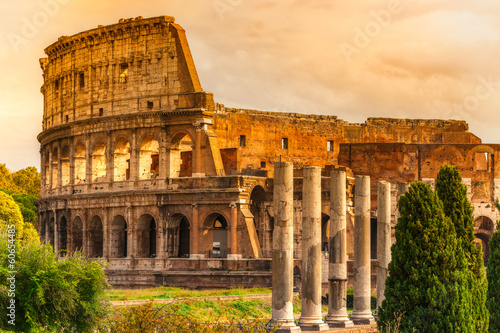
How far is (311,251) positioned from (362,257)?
3.46 metres

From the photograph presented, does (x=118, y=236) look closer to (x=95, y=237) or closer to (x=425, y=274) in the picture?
(x=95, y=237)

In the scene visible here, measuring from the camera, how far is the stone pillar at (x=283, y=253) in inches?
1004

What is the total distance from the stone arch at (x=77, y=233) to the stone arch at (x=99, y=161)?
8.02 feet

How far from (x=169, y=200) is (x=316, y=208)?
18.1 metres

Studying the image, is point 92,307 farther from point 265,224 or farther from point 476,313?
point 265,224

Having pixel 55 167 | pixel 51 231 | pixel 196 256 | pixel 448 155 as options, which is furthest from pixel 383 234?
pixel 55 167

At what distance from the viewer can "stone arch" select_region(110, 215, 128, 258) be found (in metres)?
46.8

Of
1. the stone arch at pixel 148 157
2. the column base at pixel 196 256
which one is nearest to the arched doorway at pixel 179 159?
the stone arch at pixel 148 157

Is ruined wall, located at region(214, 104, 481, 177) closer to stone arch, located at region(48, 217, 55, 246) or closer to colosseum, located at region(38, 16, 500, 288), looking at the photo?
colosseum, located at region(38, 16, 500, 288)

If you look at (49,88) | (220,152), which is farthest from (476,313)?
(49,88)

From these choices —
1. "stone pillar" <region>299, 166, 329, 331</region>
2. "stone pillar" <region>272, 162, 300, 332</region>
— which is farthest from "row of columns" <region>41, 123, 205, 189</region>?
"stone pillar" <region>272, 162, 300, 332</region>

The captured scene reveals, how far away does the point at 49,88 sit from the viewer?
53188 millimetres

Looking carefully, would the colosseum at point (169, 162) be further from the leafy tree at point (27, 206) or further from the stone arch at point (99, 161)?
the leafy tree at point (27, 206)

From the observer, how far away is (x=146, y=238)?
152 feet
